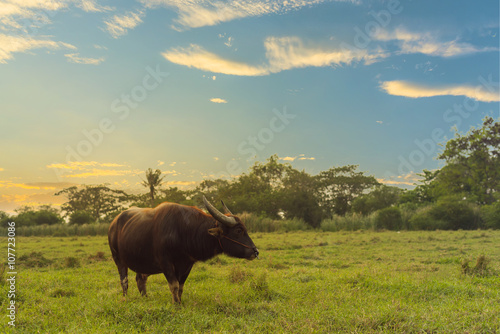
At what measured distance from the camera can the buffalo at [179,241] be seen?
5832 millimetres

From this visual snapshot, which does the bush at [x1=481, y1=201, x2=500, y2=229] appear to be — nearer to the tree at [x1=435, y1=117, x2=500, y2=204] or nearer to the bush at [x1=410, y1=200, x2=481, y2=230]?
the bush at [x1=410, y1=200, x2=481, y2=230]

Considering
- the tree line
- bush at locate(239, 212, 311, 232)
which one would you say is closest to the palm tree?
the tree line

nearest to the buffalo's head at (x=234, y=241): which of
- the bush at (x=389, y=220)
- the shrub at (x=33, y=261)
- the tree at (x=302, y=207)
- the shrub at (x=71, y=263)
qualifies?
the shrub at (x=71, y=263)

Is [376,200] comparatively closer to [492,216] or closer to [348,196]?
[348,196]

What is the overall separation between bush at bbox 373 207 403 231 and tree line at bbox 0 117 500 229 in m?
0.08

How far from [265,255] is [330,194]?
37.7 metres

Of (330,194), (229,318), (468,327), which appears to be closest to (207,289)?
(229,318)

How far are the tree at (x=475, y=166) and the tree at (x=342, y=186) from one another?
9.89 metres

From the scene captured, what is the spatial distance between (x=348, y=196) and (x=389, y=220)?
20.7 metres

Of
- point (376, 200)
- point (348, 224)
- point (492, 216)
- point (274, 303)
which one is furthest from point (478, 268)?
point (376, 200)

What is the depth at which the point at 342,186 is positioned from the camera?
165 feet

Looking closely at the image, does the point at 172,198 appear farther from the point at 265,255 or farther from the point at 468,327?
the point at 468,327

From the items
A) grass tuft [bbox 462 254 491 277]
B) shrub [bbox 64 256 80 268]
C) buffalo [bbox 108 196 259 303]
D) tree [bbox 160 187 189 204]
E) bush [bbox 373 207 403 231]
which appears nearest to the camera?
buffalo [bbox 108 196 259 303]

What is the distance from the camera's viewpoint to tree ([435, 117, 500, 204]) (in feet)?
135
